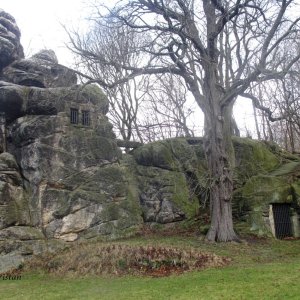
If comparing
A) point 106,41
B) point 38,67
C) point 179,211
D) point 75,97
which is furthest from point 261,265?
point 106,41

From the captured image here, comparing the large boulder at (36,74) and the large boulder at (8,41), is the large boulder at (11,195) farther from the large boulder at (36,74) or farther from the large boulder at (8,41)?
the large boulder at (8,41)

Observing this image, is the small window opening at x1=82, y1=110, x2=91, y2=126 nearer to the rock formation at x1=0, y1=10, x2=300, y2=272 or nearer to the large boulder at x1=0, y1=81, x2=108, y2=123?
the rock formation at x1=0, y1=10, x2=300, y2=272

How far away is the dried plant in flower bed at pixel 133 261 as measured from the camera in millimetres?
12391

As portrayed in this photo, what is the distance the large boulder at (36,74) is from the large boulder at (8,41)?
15.1 inches

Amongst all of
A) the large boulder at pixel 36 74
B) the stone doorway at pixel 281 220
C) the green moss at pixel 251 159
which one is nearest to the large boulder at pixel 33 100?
the large boulder at pixel 36 74

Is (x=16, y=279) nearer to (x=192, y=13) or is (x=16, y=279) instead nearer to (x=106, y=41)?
(x=192, y=13)

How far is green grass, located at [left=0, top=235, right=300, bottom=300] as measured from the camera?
349 inches

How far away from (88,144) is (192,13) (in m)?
7.38

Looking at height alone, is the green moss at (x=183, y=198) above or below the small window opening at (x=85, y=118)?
below

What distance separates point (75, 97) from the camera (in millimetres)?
18172

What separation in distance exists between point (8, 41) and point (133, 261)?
12.9m

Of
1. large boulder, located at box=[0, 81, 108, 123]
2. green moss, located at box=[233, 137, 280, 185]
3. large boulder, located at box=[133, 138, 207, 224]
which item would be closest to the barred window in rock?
large boulder, located at box=[0, 81, 108, 123]

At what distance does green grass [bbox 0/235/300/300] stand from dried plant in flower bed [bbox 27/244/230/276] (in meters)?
0.48

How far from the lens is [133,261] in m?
12.9
